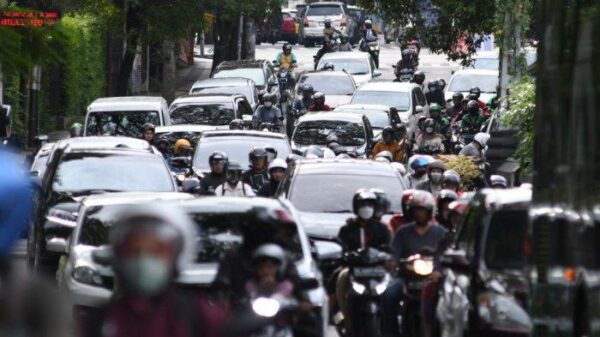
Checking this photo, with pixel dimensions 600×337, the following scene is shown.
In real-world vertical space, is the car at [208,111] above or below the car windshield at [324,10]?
below

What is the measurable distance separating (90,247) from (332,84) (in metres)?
27.3

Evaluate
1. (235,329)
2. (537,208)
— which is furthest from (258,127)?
(235,329)

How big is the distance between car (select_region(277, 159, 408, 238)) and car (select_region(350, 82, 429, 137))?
56.2ft

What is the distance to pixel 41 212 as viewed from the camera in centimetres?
1883

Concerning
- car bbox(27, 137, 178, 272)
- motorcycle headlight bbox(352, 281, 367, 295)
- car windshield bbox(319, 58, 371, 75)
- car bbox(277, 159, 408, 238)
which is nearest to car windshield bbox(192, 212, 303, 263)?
motorcycle headlight bbox(352, 281, 367, 295)

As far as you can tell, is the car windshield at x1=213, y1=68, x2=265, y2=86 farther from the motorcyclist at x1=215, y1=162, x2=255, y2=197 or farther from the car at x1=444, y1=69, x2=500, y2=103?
the motorcyclist at x1=215, y1=162, x2=255, y2=197

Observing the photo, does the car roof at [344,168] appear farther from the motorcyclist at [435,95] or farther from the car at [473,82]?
the car at [473,82]

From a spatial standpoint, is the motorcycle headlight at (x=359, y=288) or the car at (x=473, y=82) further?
the car at (x=473, y=82)

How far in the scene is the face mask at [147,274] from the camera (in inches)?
241

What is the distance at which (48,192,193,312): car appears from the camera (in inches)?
551

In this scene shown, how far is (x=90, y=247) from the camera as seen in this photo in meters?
14.5

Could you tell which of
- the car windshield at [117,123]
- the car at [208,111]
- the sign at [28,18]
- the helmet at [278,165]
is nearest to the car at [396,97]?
the car at [208,111]

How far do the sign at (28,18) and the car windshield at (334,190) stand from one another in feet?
22.7

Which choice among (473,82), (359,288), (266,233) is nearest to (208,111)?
(473,82)
